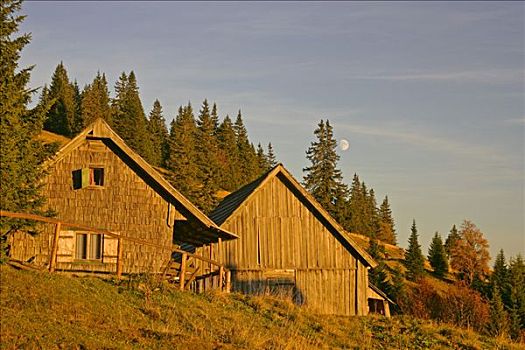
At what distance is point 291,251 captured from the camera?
32.2 meters

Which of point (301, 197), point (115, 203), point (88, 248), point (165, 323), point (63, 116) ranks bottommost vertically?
point (165, 323)

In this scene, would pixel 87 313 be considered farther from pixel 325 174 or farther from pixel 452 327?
pixel 325 174

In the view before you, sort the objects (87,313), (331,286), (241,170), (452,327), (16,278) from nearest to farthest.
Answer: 1. (87,313)
2. (16,278)
3. (452,327)
4. (331,286)
5. (241,170)

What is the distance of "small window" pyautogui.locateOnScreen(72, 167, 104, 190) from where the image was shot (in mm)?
27000

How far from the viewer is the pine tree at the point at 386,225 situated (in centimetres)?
14638

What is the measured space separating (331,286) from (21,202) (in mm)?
16322

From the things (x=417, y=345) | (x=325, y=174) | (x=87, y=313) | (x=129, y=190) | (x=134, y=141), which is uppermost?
(x=134, y=141)

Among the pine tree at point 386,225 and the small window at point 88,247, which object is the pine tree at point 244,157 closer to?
the pine tree at point 386,225

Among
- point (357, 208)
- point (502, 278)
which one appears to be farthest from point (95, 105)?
point (502, 278)

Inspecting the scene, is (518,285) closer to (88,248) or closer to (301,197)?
(301,197)

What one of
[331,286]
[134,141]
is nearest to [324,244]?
[331,286]

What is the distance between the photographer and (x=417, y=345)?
68.4 ft

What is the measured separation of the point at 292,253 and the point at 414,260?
7431cm

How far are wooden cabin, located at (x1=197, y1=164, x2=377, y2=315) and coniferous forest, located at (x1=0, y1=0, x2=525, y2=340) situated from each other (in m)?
4.72
